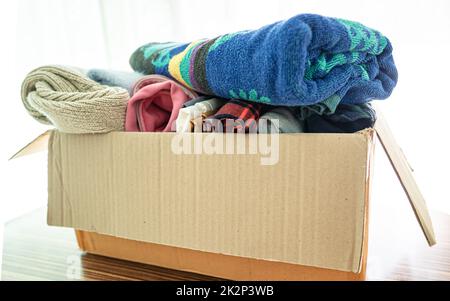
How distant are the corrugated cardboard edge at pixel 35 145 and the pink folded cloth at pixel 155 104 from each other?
17cm

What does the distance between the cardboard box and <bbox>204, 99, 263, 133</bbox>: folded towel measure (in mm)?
15

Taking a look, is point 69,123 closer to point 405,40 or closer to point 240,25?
point 240,25

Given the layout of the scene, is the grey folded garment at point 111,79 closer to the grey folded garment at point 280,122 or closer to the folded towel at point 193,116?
the folded towel at point 193,116

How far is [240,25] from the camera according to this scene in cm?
95

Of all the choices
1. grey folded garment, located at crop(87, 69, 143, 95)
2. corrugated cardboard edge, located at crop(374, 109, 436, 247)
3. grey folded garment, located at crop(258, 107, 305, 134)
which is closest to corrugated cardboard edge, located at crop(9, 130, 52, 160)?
grey folded garment, located at crop(87, 69, 143, 95)

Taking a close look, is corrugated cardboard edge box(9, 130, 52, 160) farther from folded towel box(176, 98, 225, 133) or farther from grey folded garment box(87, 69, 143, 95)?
folded towel box(176, 98, 225, 133)

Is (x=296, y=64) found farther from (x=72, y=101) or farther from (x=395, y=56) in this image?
(x=395, y=56)

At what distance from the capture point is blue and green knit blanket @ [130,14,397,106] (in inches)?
15.3

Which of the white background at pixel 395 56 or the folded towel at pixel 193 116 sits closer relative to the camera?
the folded towel at pixel 193 116

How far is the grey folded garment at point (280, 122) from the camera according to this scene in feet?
1.45

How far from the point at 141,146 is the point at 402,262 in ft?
1.50

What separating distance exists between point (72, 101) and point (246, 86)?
276mm

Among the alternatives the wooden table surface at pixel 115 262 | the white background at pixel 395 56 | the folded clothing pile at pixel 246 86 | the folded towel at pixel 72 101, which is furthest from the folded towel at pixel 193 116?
the white background at pixel 395 56
